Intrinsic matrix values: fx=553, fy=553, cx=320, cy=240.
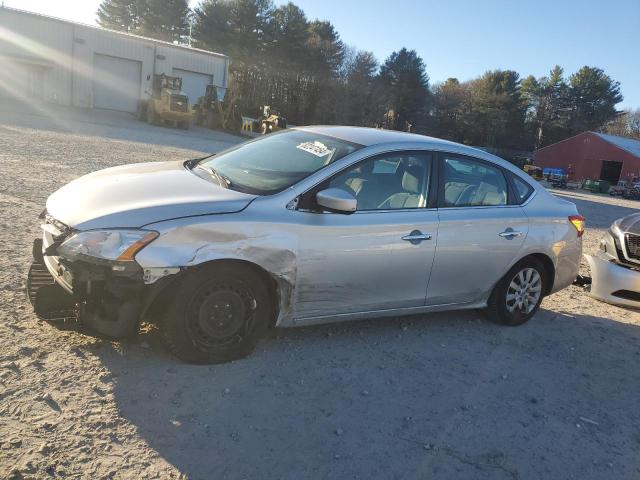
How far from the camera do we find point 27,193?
813 cm

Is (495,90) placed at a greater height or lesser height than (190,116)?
greater

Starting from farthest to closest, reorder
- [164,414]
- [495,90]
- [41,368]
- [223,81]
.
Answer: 1. [495,90]
2. [223,81]
3. [41,368]
4. [164,414]

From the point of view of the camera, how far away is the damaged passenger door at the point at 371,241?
3943mm

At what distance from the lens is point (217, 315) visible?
146 inches

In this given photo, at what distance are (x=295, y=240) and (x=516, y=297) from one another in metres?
2.54

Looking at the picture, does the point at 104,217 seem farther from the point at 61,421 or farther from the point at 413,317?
the point at 413,317

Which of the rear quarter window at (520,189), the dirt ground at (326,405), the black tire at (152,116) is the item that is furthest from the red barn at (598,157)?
the dirt ground at (326,405)

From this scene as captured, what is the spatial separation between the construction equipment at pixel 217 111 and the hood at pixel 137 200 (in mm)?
31897

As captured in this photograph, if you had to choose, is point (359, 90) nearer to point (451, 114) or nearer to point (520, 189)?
point (451, 114)

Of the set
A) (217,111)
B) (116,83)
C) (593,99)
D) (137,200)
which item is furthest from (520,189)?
(593,99)

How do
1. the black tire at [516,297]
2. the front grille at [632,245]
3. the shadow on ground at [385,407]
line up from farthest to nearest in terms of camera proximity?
the front grille at [632,245], the black tire at [516,297], the shadow on ground at [385,407]

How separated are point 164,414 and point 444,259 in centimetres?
252

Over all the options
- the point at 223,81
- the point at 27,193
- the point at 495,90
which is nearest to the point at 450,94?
the point at 495,90

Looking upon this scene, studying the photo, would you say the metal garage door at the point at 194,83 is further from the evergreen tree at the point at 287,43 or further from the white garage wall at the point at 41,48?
the evergreen tree at the point at 287,43
